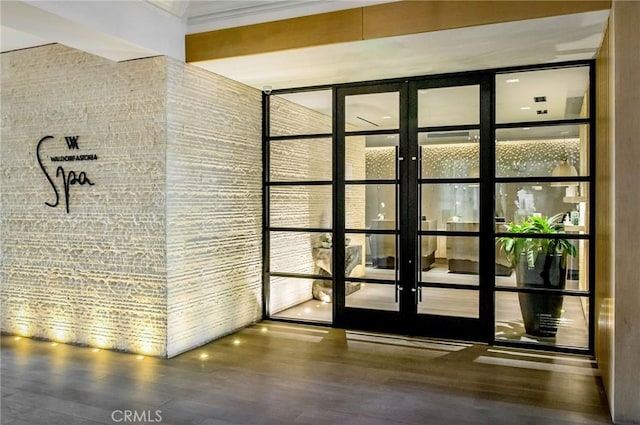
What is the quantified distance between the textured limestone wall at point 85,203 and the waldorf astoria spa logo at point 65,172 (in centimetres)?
2

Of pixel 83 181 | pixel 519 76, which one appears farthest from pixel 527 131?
pixel 83 181

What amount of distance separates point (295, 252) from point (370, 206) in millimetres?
1194

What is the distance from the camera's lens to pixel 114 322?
218 inches

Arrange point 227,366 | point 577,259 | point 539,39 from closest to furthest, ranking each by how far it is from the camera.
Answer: point 539,39 → point 227,366 → point 577,259

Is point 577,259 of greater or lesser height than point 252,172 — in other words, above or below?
below

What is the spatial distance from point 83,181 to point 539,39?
4.85 m

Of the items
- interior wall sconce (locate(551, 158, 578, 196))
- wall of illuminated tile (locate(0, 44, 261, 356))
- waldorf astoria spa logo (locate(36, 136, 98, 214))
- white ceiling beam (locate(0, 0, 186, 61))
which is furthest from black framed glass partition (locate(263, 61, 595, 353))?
waldorf astoria spa logo (locate(36, 136, 98, 214))

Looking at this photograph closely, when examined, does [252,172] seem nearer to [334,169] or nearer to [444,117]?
[334,169]

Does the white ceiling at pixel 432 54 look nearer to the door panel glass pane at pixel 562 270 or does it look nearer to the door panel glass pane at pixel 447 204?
the door panel glass pane at pixel 447 204

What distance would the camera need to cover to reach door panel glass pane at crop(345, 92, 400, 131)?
6.10m

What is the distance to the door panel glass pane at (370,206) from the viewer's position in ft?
20.2

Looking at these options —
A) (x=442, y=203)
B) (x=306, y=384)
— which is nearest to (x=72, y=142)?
(x=306, y=384)

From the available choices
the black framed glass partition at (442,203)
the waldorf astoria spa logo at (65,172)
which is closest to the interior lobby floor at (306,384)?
the black framed glass partition at (442,203)

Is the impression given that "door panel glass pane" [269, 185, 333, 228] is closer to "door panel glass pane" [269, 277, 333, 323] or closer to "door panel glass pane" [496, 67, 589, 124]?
"door panel glass pane" [269, 277, 333, 323]
